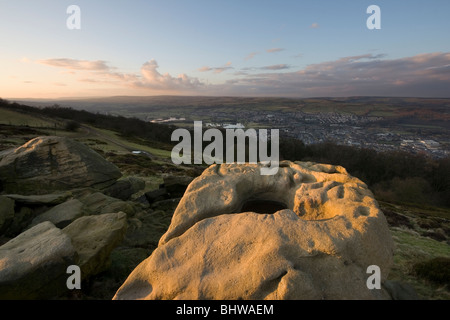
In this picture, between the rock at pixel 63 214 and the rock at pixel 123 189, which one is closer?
the rock at pixel 63 214

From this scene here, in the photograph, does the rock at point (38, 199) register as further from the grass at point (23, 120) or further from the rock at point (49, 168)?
the grass at point (23, 120)

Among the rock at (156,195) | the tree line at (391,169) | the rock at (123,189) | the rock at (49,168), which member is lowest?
the tree line at (391,169)

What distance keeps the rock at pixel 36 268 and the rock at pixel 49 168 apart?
731 centimetres

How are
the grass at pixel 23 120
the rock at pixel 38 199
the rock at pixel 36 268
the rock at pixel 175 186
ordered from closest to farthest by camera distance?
the rock at pixel 36 268, the rock at pixel 38 199, the rock at pixel 175 186, the grass at pixel 23 120

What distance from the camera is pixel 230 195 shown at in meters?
6.89

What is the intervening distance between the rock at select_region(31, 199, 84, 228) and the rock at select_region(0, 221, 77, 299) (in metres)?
2.93

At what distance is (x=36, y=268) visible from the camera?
6.29 m

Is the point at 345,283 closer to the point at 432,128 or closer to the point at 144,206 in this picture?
the point at 144,206

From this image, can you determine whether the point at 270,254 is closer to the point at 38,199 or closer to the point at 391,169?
the point at 38,199

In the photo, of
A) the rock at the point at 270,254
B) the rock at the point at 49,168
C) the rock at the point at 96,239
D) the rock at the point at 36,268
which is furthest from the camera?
the rock at the point at 49,168

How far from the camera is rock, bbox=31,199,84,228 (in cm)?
1018

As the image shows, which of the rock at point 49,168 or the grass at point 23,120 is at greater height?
the grass at point 23,120

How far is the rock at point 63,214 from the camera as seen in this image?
10.2 metres

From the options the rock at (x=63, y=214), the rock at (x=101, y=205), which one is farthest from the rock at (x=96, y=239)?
the rock at (x=101, y=205)
